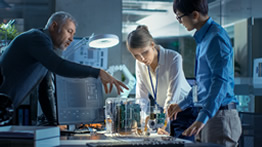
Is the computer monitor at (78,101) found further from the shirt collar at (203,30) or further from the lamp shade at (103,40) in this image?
the shirt collar at (203,30)

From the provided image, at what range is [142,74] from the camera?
9.01ft

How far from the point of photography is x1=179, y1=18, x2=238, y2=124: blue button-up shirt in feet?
5.06

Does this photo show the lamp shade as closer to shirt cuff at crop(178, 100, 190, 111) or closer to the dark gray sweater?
the dark gray sweater

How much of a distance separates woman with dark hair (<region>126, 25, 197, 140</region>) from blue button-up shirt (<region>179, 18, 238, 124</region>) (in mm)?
809

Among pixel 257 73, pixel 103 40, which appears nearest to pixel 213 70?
pixel 103 40

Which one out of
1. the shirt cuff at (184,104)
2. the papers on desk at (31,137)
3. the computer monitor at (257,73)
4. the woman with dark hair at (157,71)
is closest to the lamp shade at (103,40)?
the woman with dark hair at (157,71)

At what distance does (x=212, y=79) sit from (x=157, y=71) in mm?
1107

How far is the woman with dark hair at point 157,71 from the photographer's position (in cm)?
256

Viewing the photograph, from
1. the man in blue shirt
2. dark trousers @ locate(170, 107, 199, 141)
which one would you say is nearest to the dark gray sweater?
the man in blue shirt

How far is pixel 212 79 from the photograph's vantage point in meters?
1.57

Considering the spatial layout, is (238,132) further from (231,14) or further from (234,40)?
(234,40)

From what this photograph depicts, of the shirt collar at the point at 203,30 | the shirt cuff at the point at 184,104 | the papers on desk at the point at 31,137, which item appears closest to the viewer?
the papers on desk at the point at 31,137

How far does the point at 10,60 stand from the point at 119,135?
2.89 ft

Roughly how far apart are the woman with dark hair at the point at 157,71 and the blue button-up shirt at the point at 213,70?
0.81m
